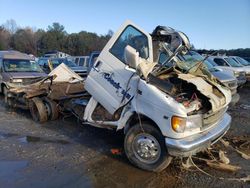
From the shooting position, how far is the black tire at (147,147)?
5121 millimetres

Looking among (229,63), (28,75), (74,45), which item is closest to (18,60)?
(28,75)

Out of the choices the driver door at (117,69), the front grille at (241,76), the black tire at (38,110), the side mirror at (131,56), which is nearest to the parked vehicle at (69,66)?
the black tire at (38,110)

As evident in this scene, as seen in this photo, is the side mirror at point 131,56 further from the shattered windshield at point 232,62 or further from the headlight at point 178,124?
the shattered windshield at point 232,62

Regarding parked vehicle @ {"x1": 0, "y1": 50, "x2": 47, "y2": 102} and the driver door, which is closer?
the driver door

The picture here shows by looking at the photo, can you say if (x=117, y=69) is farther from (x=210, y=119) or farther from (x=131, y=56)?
(x=210, y=119)

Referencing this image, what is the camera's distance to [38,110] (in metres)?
8.44

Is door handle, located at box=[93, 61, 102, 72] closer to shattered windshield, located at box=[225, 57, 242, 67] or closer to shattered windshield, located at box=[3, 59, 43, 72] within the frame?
shattered windshield, located at box=[3, 59, 43, 72]

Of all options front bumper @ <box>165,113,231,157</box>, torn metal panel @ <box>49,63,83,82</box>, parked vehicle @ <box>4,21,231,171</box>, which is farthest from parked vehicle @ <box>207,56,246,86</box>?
front bumper @ <box>165,113,231,157</box>

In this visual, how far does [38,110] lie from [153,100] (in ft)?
14.5

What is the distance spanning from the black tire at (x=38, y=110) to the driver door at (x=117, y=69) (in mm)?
2602

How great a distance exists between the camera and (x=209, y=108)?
17.1ft

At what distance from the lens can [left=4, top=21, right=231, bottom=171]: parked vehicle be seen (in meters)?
4.93

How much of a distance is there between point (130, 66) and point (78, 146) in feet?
7.02

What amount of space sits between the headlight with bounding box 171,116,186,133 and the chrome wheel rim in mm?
499
